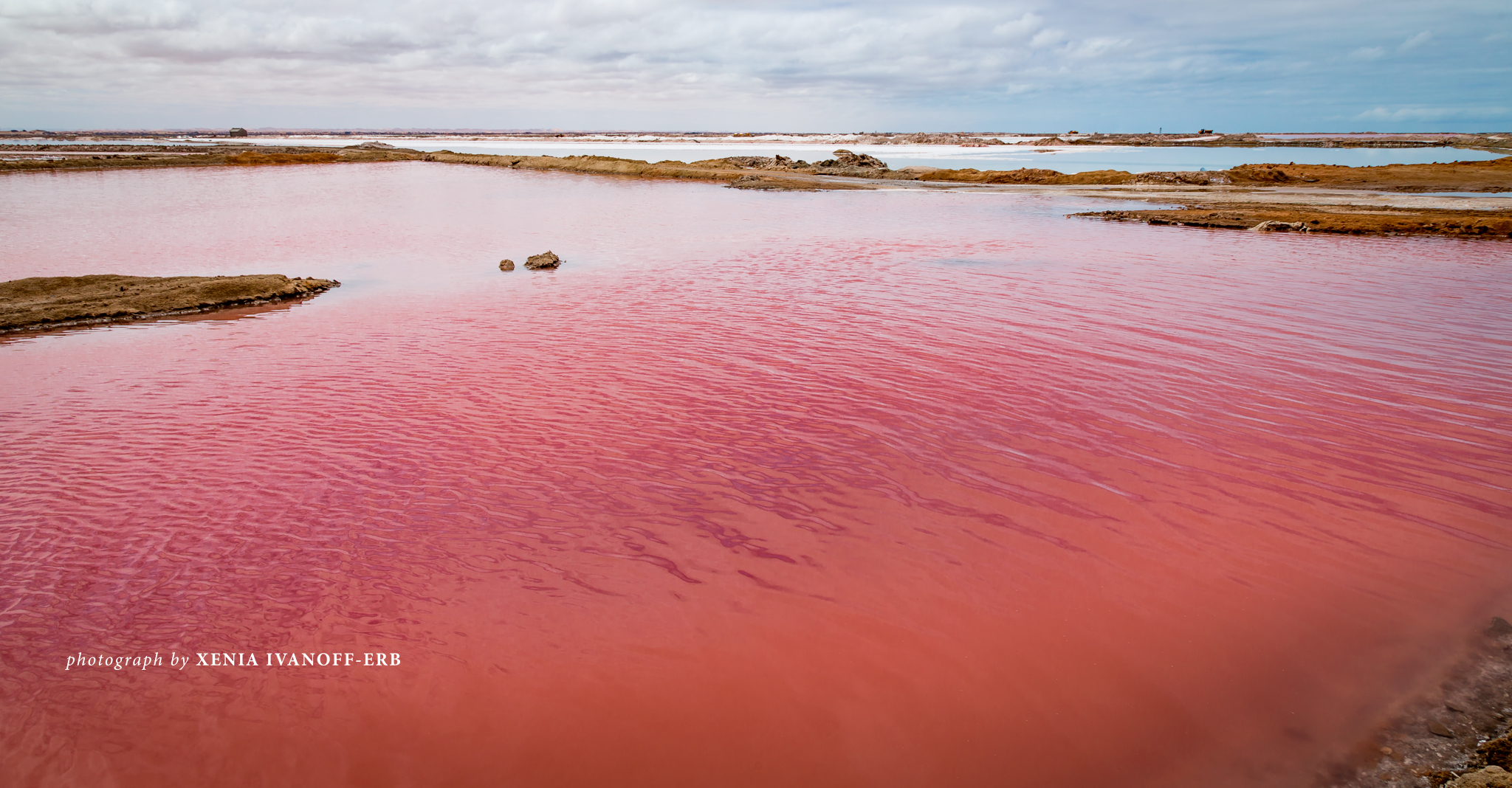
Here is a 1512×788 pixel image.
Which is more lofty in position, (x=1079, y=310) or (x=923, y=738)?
(x=1079, y=310)

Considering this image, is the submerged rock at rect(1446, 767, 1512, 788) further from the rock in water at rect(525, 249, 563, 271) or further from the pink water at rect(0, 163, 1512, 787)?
the rock in water at rect(525, 249, 563, 271)

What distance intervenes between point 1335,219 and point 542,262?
26.8m

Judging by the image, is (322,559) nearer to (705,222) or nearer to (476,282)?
(476,282)

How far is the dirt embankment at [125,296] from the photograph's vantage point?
13664 millimetres

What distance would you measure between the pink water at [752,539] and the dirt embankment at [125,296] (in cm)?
99

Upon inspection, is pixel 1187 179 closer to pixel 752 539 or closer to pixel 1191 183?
pixel 1191 183

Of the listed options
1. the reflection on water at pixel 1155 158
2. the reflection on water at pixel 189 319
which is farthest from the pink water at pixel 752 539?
the reflection on water at pixel 1155 158

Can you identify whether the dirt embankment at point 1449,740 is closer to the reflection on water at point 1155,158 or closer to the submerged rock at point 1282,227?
the submerged rock at point 1282,227

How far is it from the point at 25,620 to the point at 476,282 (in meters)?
12.8

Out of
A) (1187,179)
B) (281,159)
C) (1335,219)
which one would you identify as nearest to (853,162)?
(1187,179)

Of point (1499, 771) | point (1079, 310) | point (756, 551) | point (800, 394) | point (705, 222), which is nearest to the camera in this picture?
point (1499, 771)

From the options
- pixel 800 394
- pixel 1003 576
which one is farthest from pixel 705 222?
pixel 1003 576

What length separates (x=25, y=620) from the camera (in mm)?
5461

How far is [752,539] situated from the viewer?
642 cm
